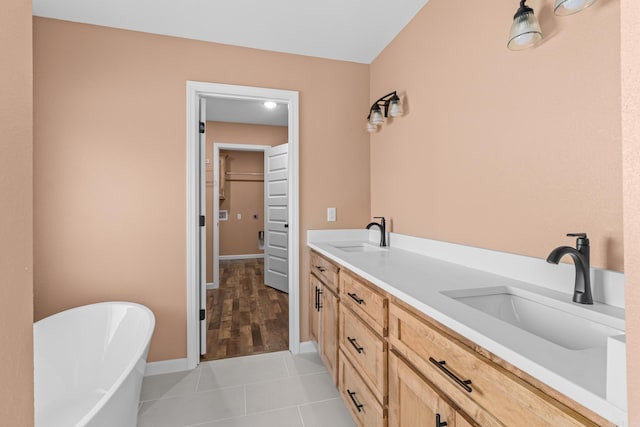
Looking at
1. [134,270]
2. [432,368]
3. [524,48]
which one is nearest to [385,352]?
[432,368]

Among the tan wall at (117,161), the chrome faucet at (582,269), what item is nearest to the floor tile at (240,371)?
the tan wall at (117,161)

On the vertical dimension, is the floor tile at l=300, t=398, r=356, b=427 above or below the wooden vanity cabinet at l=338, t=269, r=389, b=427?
below

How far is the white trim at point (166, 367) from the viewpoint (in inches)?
86.4

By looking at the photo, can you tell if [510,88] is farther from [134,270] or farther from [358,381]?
[134,270]

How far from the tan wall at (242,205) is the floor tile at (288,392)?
4545 mm

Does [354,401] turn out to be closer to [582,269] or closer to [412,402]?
[412,402]

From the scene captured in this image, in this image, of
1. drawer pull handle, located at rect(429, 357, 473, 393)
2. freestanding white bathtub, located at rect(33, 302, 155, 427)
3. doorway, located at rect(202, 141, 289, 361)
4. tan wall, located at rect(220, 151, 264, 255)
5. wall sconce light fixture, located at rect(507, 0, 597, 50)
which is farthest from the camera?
tan wall, located at rect(220, 151, 264, 255)

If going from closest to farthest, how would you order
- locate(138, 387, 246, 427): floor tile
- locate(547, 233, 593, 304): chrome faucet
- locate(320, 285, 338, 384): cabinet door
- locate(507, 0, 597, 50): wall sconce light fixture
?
locate(547, 233, 593, 304): chrome faucet < locate(507, 0, 597, 50): wall sconce light fixture < locate(138, 387, 246, 427): floor tile < locate(320, 285, 338, 384): cabinet door

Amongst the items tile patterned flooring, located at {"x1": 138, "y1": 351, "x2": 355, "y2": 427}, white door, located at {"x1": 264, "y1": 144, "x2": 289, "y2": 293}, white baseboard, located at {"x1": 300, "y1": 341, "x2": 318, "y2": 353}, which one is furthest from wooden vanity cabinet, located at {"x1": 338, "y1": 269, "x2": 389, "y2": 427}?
white door, located at {"x1": 264, "y1": 144, "x2": 289, "y2": 293}

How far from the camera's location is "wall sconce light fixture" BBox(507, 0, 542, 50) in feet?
3.60

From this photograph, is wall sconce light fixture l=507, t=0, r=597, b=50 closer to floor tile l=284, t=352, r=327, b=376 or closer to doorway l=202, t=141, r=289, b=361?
floor tile l=284, t=352, r=327, b=376

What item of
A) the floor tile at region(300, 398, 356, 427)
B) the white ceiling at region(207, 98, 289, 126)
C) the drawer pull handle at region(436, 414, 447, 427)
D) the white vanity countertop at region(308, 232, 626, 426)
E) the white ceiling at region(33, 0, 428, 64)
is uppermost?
the white ceiling at region(207, 98, 289, 126)

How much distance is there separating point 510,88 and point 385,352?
1.26 metres

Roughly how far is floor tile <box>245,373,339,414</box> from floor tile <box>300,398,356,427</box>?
0.18 ft
